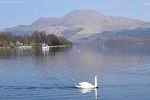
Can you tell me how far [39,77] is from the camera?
47688mm

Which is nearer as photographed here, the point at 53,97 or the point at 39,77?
the point at 53,97

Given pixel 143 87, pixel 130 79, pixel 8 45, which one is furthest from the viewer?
pixel 8 45

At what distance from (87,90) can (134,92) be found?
4.18 meters

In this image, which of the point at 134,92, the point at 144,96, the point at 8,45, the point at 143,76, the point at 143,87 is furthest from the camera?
the point at 8,45

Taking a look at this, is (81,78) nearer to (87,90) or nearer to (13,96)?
(87,90)

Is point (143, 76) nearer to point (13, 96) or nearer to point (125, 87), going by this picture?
point (125, 87)

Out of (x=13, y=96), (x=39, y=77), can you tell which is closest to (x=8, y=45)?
(x=39, y=77)

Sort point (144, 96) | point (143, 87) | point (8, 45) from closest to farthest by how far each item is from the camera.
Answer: point (144, 96) < point (143, 87) < point (8, 45)

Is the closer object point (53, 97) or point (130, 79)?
point (53, 97)

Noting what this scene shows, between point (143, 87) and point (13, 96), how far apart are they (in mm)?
12009

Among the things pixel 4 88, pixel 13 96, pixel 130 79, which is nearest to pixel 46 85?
pixel 4 88

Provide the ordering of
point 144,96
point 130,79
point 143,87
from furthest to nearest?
point 130,79, point 143,87, point 144,96

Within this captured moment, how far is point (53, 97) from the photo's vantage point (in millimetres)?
33781

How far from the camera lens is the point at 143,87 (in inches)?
1535
